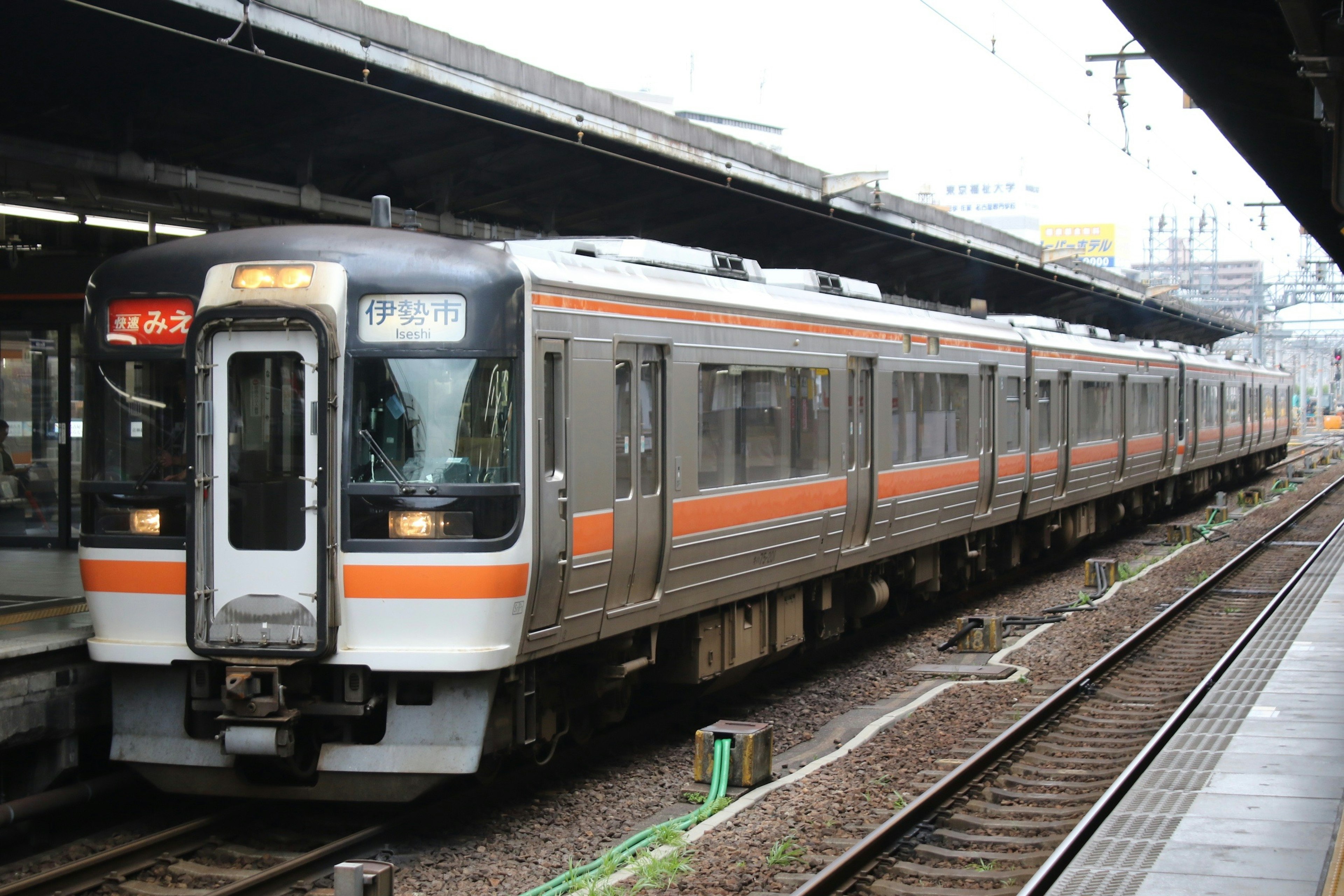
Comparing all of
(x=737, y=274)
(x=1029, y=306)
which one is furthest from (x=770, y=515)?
(x=1029, y=306)

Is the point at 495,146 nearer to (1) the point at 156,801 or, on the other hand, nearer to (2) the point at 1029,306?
(1) the point at 156,801

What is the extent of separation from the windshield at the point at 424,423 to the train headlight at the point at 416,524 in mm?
156

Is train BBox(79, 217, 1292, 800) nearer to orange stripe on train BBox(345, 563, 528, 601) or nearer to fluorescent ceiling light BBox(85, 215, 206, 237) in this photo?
orange stripe on train BBox(345, 563, 528, 601)

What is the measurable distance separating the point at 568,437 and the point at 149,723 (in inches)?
98.7

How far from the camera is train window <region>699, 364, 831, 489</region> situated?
28.9 feet

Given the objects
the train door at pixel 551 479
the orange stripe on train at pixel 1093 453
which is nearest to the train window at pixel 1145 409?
the orange stripe on train at pixel 1093 453

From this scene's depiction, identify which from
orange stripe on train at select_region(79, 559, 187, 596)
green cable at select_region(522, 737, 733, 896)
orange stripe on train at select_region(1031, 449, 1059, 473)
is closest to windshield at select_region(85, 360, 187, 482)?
orange stripe on train at select_region(79, 559, 187, 596)

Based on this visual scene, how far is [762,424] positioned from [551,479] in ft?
9.23

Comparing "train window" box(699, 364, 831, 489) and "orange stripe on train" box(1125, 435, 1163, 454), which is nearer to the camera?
"train window" box(699, 364, 831, 489)

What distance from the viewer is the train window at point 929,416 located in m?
12.0

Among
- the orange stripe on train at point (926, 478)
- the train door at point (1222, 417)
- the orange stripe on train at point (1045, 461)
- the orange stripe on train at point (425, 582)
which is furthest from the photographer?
the train door at point (1222, 417)

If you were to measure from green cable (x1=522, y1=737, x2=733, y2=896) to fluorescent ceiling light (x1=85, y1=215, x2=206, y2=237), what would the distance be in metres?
5.51

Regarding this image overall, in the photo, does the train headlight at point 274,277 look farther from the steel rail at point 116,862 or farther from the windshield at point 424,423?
the steel rail at point 116,862

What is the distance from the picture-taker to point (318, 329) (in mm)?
6480
